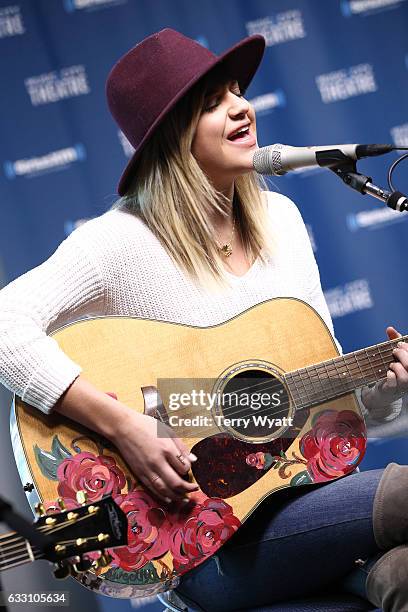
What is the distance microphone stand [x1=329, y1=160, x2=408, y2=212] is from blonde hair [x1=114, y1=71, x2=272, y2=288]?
495 millimetres

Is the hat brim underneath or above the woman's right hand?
above

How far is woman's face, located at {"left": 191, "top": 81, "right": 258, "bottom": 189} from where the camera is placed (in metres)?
2.11

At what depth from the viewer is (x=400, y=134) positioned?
150 inches

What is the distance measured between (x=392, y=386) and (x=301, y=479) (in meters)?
0.31

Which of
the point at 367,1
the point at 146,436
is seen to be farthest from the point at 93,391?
the point at 367,1

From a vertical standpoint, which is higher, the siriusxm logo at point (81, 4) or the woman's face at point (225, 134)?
the siriusxm logo at point (81, 4)

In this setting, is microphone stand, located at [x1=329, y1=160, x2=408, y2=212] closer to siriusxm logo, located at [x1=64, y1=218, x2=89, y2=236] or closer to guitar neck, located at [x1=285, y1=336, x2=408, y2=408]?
guitar neck, located at [x1=285, y1=336, x2=408, y2=408]

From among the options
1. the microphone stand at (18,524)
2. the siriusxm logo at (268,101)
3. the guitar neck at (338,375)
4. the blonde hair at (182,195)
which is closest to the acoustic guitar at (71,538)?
the microphone stand at (18,524)

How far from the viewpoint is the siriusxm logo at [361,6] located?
3.79 metres

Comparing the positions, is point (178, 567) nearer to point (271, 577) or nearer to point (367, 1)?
point (271, 577)

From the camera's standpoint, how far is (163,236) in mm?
2096

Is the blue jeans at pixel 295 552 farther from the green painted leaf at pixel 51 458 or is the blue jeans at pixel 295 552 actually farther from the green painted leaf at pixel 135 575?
the green painted leaf at pixel 51 458

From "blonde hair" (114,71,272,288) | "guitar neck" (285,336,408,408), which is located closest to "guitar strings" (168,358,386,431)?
"guitar neck" (285,336,408,408)

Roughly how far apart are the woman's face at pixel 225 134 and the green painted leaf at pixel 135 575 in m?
0.92
